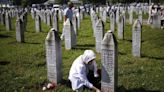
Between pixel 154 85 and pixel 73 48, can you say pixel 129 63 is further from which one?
pixel 73 48

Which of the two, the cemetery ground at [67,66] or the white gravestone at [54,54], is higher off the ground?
the white gravestone at [54,54]

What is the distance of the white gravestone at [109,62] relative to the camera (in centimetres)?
787

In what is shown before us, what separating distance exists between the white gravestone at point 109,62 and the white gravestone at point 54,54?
5.13 ft

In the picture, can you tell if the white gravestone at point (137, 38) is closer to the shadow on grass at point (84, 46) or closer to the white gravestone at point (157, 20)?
the shadow on grass at point (84, 46)

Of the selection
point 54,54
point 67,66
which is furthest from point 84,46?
point 54,54

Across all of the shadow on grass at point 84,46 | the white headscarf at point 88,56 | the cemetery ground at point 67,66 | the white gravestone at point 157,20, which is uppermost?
the white gravestone at point 157,20

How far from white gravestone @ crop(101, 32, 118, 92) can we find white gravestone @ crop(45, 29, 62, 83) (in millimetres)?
1563

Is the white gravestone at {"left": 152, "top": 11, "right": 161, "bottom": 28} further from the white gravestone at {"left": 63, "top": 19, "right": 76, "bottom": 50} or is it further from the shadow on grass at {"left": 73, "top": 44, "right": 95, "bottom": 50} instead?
the white gravestone at {"left": 63, "top": 19, "right": 76, "bottom": 50}

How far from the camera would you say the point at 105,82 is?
27.0 ft

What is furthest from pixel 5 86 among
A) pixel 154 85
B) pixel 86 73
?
pixel 154 85

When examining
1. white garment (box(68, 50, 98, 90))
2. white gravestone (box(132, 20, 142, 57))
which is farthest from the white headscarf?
white gravestone (box(132, 20, 142, 57))

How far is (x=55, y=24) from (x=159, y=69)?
12.0 meters

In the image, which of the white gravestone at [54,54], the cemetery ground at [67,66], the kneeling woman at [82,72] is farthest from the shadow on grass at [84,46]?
the kneeling woman at [82,72]

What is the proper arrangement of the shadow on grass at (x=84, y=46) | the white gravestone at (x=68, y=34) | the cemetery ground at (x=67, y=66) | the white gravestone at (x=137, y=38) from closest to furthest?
1. the cemetery ground at (x=67, y=66)
2. the white gravestone at (x=137, y=38)
3. the white gravestone at (x=68, y=34)
4. the shadow on grass at (x=84, y=46)
